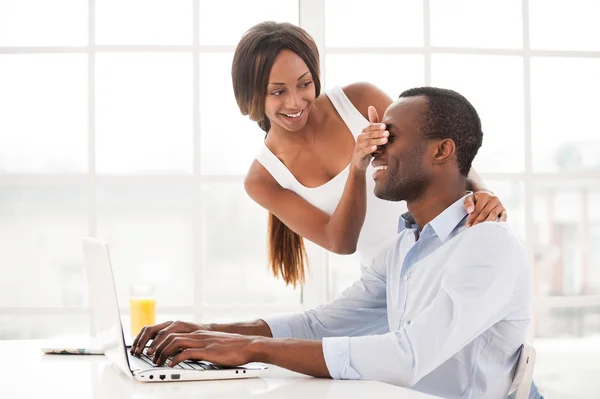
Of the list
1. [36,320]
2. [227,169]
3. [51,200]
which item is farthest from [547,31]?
[36,320]

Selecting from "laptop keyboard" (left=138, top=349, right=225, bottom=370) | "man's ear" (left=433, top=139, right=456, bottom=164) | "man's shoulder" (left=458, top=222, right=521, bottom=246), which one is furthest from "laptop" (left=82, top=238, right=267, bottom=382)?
"man's ear" (left=433, top=139, right=456, bottom=164)

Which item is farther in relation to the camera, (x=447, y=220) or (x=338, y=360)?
(x=447, y=220)

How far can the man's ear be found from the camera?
1.64 metres

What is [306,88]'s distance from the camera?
2191 mm

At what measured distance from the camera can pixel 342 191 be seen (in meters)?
2.28

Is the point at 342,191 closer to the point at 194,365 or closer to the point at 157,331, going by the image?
the point at 157,331

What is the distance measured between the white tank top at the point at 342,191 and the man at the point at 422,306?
1.40ft

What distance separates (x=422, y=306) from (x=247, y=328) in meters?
0.39

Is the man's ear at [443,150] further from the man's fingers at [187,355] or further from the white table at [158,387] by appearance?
the man's fingers at [187,355]

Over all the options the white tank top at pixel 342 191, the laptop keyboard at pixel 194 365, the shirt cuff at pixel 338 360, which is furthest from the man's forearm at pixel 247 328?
the white tank top at pixel 342 191

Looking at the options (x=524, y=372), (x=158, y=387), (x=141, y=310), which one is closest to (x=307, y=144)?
(x=141, y=310)

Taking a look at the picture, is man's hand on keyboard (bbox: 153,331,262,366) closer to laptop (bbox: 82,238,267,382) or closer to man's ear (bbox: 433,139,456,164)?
laptop (bbox: 82,238,267,382)

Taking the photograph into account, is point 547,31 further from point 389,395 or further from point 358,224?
point 389,395

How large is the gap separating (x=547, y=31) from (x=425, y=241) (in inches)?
80.2
